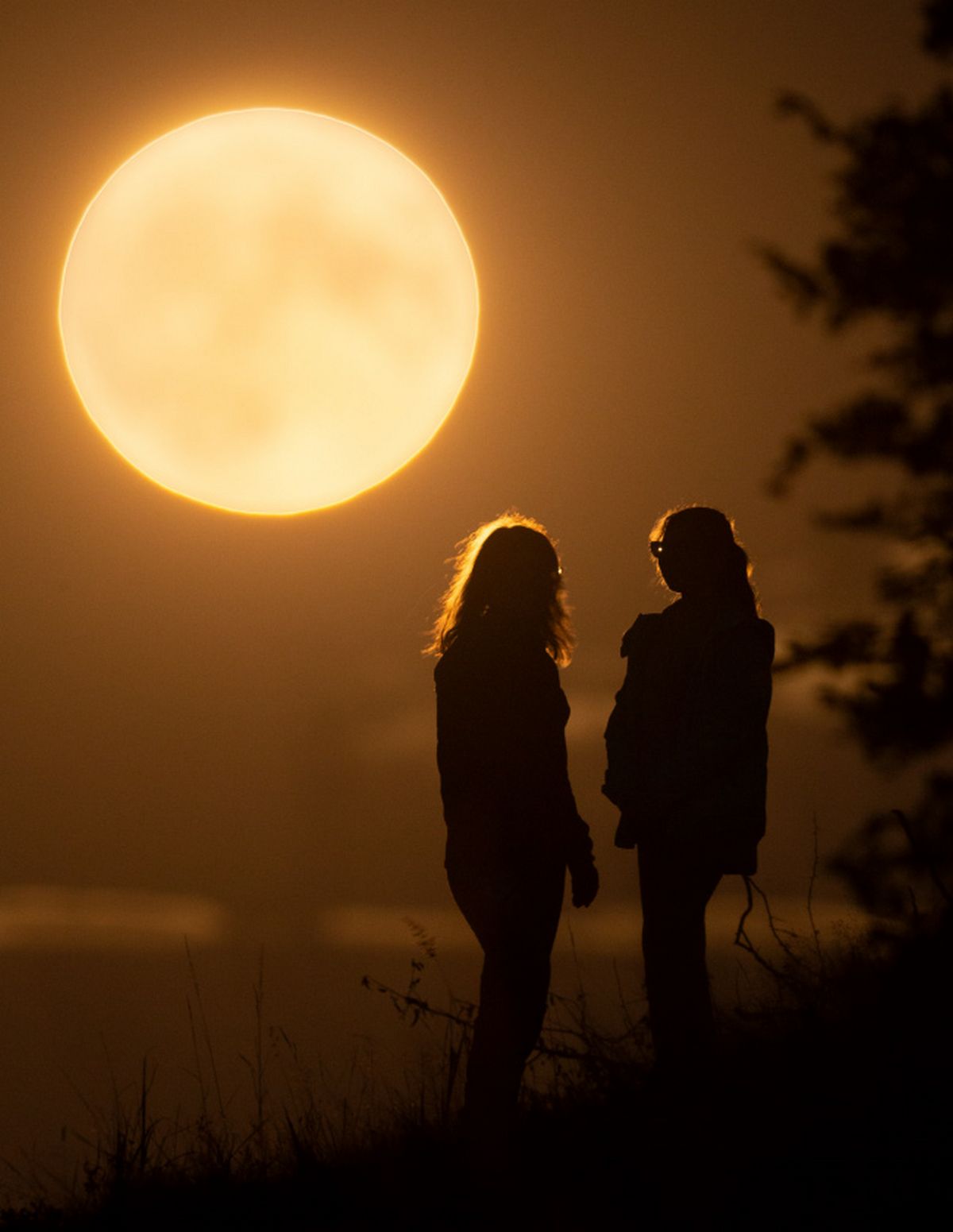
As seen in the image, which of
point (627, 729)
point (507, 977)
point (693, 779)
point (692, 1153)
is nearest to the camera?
point (692, 1153)

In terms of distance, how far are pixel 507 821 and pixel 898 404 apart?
90.4 inches

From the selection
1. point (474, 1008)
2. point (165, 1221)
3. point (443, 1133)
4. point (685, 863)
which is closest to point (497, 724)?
point (685, 863)

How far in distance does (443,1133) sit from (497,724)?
1.52 m

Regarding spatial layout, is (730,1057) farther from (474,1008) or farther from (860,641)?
(860,641)

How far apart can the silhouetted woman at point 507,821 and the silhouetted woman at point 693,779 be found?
239mm

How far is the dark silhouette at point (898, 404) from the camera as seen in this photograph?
4715 millimetres

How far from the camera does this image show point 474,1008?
497cm

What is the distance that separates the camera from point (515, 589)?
4.54m

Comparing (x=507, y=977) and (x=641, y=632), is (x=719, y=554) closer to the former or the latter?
(x=641, y=632)

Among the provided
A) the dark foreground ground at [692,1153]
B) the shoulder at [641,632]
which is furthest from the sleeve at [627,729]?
the dark foreground ground at [692,1153]

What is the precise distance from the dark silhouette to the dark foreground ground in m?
0.71

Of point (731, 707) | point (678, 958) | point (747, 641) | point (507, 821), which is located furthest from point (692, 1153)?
point (747, 641)

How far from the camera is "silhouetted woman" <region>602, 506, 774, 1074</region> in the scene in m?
4.38

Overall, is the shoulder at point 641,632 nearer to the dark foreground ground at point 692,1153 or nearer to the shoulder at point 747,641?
the shoulder at point 747,641
